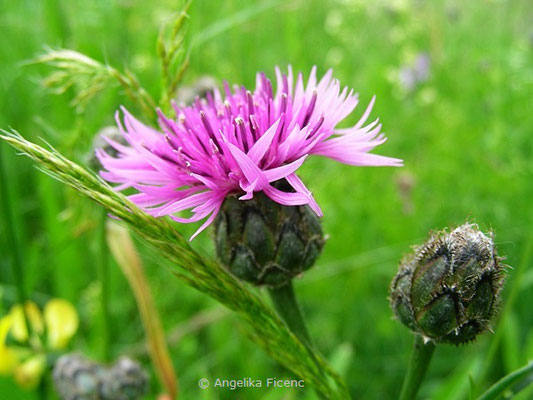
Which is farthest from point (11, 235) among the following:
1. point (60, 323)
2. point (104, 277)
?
point (60, 323)

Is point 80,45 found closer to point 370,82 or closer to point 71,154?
point 71,154

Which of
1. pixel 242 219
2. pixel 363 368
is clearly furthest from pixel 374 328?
pixel 242 219

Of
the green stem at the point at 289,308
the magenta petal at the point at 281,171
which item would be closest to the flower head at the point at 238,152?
the magenta petal at the point at 281,171

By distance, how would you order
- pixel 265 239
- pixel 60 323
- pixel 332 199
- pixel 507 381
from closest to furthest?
pixel 507 381
pixel 265 239
pixel 60 323
pixel 332 199

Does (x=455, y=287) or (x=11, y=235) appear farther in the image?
(x=11, y=235)

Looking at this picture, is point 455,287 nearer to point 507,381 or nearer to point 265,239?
point 507,381

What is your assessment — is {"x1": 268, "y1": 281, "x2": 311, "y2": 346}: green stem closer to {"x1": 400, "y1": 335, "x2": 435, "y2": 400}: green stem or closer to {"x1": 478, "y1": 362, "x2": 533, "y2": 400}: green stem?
Answer: {"x1": 400, "y1": 335, "x2": 435, "y2": 400}: green stem
